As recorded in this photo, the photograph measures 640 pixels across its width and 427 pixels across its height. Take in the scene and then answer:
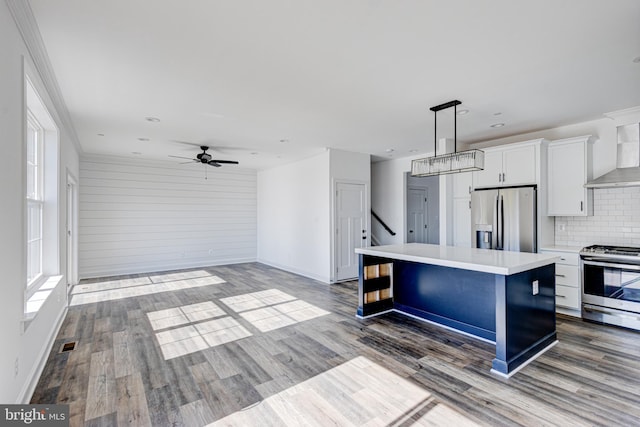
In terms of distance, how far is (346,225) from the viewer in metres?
6.32

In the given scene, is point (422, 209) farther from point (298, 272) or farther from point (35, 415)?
point (35, 415)

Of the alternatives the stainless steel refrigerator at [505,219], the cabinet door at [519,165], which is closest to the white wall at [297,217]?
the stainless steel refrigerator at [505,219]

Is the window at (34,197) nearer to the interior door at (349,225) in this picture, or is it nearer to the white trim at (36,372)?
the white trim at (36,372)

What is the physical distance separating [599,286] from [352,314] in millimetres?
3096

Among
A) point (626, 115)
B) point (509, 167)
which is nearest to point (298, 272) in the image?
point (509, 167)

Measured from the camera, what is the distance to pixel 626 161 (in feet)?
12.6

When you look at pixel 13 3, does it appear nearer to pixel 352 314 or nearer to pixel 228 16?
pixel 228 16

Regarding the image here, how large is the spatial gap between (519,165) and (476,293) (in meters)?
→ 2.39

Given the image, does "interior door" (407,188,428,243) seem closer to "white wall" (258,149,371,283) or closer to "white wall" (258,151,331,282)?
"white wall" (258,149,371,283)

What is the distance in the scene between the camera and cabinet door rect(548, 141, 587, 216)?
4.21m

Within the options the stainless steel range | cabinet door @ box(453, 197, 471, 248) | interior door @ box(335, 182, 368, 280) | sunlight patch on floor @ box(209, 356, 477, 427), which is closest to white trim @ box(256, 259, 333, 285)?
interior door @ box(335, 182, 368, 280)

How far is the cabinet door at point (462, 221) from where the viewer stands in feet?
17.3

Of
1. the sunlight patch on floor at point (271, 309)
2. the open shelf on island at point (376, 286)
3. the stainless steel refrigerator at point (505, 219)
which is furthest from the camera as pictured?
the stainless steel refrigerator at point (505, 219)

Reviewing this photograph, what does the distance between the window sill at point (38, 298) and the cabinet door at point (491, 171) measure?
5744 mm
